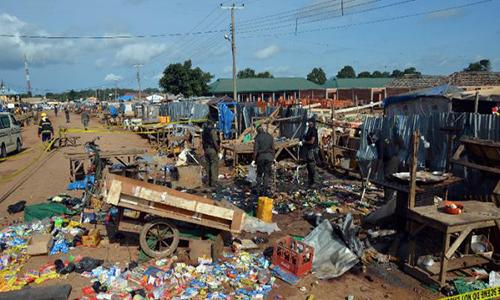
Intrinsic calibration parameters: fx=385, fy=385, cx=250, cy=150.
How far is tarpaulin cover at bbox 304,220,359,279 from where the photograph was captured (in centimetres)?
621

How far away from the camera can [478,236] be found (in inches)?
267

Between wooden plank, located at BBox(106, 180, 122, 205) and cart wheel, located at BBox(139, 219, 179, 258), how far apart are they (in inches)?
30.9

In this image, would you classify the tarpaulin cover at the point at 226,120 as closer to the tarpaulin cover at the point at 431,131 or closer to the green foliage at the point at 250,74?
the tarpaulin cover at the point at 431,131

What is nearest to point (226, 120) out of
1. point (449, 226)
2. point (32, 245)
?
point (32, 245)

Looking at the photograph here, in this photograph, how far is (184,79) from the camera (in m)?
53.0

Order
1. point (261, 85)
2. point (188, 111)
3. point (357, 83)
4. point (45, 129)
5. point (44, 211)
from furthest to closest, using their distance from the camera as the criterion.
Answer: point (357, 83) → point (261, 85) → point (188, 111) → point (45, 129) → point (44, 211)

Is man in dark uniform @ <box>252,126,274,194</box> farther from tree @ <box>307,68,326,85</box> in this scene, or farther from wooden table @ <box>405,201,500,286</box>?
tree @ <box>307,68,326,85</box>

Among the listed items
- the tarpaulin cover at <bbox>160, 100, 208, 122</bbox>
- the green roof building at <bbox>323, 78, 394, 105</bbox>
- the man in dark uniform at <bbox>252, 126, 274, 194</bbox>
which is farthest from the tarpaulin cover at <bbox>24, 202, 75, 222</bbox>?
the green roof building at <bbox>323, 78, 394, 105</bbox>

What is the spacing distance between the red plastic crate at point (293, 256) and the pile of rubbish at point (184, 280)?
0.27 m

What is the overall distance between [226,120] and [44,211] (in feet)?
44.3

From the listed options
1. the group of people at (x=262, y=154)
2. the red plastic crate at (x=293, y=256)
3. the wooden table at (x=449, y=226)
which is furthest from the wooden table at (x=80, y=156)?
the wooden table at (x=449, y=226)

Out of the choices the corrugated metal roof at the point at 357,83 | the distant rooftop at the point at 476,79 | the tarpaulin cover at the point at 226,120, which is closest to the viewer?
the tarpaulin cover at the point at 226,120

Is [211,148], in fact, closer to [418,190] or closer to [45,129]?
[418,190]

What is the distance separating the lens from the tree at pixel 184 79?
5288 centimetres
